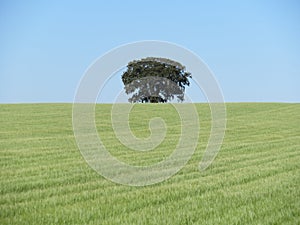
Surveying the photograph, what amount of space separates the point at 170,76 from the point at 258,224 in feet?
180

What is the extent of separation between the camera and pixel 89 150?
16.6m

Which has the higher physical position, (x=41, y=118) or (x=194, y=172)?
(x=41, y=118)

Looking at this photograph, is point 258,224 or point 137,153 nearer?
point 258,224

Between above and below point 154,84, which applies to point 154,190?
below

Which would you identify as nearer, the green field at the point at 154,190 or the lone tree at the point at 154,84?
the green field at the point at 154,190

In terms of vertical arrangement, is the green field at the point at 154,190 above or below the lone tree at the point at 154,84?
below

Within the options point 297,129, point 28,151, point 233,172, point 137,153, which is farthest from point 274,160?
point 297,129

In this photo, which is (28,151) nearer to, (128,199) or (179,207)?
(128,199)

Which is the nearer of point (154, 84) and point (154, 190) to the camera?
point (154, 190)

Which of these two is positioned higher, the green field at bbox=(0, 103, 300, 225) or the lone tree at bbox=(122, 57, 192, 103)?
the lone tree at bbox=(122, 57, 192, 103)

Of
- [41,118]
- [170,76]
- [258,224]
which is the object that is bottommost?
[258,224]

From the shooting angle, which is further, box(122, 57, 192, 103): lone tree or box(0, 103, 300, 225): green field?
box(122, 57, 192, 103): lone tree

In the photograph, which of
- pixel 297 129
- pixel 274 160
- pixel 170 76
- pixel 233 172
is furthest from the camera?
pixel 170 76

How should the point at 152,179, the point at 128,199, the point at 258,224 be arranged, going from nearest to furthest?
the point at 258,224, the point at 128,199, the point at 152,179
